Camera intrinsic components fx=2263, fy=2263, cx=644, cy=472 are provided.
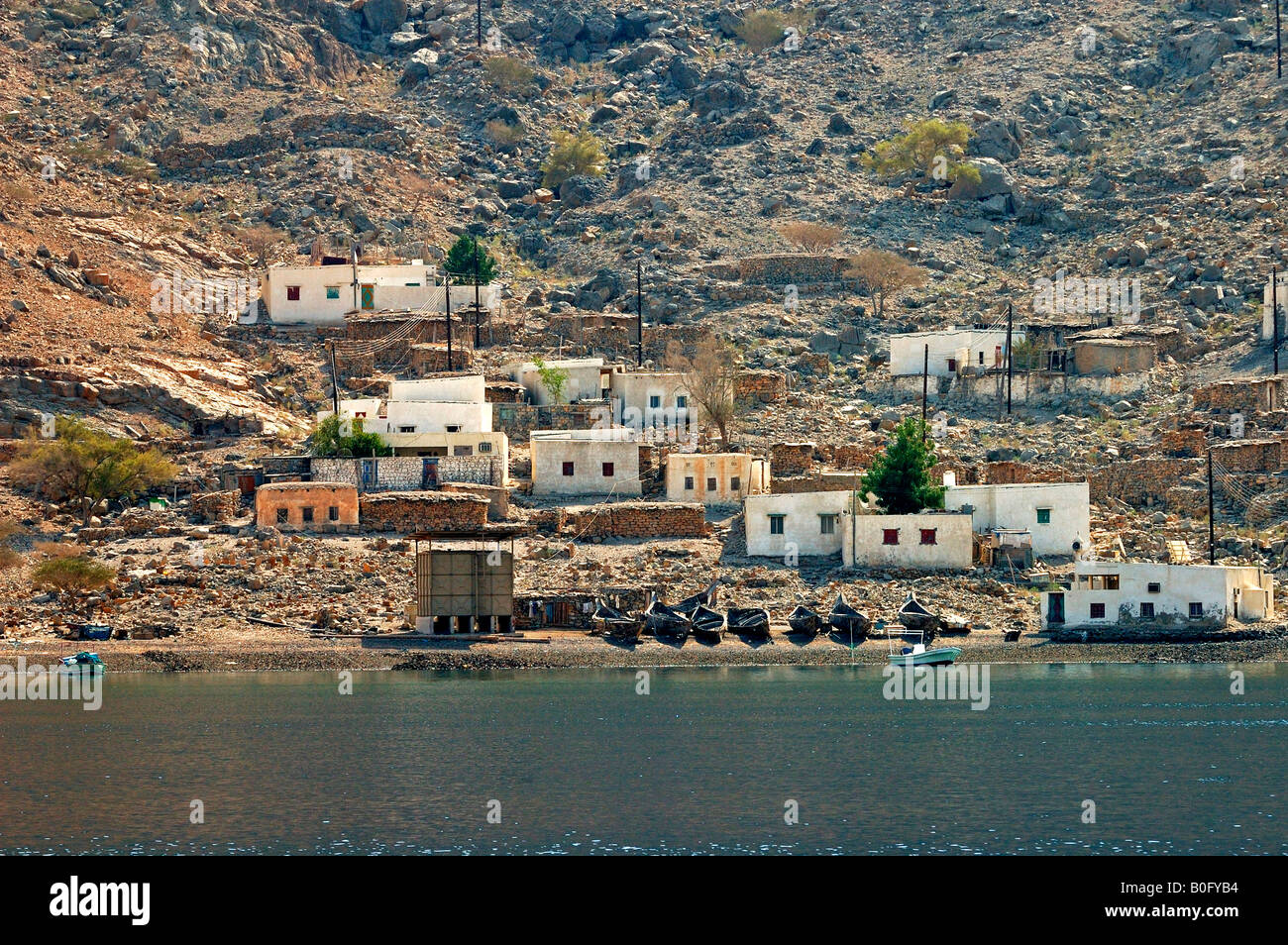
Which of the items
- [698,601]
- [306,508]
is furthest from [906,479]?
[306,508]

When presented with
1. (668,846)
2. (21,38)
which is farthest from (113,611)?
(21,38)

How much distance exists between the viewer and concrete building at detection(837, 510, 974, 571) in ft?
226

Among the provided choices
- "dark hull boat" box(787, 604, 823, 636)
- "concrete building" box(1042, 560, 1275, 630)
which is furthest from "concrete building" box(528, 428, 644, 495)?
"concrete building" box(1042, 560, 1275, 630)

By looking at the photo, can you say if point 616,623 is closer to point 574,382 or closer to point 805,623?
point 805,623

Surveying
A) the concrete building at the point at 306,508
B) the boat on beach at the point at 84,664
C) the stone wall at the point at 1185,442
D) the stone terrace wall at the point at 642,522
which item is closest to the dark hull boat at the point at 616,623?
the stone terrace wall at the point at 642,522

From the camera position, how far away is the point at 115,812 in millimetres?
43594

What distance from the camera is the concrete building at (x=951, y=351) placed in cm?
8419

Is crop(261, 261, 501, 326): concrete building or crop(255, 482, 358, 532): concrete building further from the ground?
crop(261, 261, 501, 326): concrete building

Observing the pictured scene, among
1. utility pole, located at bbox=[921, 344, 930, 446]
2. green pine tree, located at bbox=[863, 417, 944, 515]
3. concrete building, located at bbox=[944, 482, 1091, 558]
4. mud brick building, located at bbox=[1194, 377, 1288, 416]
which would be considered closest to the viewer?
concrete building, located at bbox=[944, 482, 1091, 558]

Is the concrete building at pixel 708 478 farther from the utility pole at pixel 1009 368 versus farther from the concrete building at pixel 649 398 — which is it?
the utility pole at pixel 1009 368

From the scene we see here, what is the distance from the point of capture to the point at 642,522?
70.6 meters

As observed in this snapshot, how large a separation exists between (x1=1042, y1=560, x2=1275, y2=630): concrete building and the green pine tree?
5.96 meters

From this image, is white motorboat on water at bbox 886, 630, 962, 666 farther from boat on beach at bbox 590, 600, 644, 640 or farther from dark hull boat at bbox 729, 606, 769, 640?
boat on beach at bbox 590, 600, 644, 640

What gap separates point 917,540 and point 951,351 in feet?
56.2
